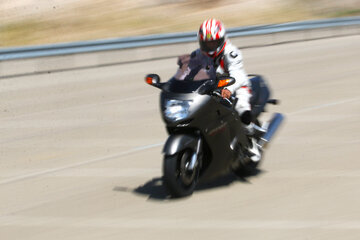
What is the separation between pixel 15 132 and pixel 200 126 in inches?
200

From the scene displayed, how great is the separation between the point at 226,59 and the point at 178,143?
1.17m

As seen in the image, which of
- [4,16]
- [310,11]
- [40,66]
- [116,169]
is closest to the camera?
[116,169]

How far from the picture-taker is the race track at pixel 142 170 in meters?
5.91

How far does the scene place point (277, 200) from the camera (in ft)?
21.6

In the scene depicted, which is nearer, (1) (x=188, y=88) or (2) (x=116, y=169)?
(1) (x=188, y=88)

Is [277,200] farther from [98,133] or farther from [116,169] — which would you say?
[98,133]

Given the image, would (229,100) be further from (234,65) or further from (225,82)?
(225,82)

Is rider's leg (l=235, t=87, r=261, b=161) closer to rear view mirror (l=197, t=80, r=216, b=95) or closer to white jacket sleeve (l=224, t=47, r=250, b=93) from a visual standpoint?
white jacket sleeve (l=224, t=47, r=250, b=93)

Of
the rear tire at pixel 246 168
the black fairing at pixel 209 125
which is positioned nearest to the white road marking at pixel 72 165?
the rear tire at pixel 246 168

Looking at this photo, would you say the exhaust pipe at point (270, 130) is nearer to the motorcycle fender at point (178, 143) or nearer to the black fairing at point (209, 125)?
the black fairing at point (209, 125)

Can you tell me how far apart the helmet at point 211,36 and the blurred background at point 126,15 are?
45.4ft

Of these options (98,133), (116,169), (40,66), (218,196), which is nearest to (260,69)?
(40,66)

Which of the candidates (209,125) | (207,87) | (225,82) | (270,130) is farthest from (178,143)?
(270,130)

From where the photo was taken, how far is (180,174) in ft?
21.1
